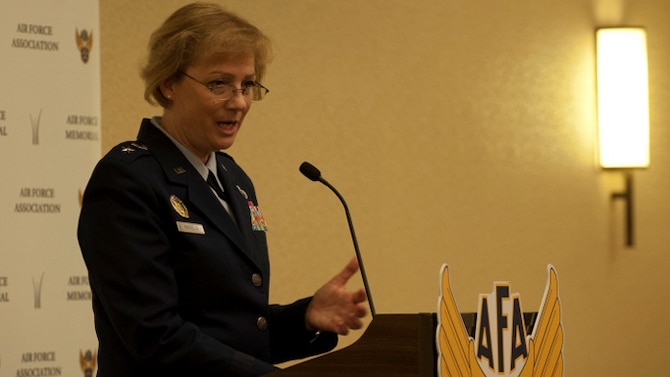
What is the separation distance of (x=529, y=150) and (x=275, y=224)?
54.2 inches

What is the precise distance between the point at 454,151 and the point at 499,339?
2.65 metres

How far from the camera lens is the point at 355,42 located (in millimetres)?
4457

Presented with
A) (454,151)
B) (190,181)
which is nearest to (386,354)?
(190,181)

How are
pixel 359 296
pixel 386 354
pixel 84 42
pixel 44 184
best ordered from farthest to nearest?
pixel 84 42 → pixel 44 184 → pixel 359 296 → pixel 386 354

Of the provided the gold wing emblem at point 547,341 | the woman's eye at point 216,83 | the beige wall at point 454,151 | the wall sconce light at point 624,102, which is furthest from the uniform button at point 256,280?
the wall sconce light at point 624,102

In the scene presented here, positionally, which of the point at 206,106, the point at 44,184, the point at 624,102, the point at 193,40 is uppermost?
the point at 624,102

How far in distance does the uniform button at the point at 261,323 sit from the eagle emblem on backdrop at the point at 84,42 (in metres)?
1.56

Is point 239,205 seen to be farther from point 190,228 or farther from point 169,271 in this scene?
point 169,271

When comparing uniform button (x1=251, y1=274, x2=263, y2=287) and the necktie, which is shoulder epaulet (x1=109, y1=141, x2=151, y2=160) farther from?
uniform button (x1=251, y1=274, x2=263, y2=287)

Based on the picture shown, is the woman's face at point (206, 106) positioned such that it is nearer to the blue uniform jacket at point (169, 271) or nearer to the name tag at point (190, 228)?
the blue uniform jacket at point (169, 271)

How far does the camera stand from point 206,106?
2240 mm

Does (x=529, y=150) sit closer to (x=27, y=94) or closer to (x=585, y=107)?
(x=585, y=107)

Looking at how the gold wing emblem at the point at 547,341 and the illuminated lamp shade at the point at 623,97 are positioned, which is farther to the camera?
the illuminated lamp shade at the point at 623,97

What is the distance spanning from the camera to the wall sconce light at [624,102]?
5.07 metres
